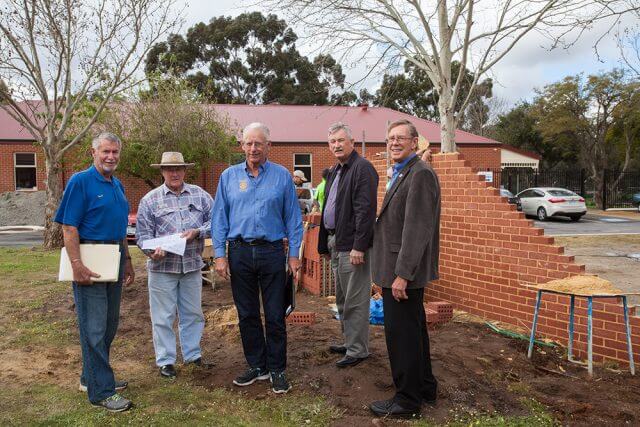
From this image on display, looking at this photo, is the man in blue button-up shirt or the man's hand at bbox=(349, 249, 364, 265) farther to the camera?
the man's hand at bbox=(349, 249, 364, 265)

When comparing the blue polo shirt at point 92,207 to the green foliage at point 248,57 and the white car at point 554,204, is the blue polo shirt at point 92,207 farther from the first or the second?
the green foliage at point 248,57

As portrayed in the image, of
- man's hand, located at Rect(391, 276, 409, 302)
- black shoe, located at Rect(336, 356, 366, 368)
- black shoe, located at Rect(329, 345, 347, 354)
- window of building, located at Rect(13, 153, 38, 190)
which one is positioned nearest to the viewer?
man's hand, located at Rect(391, 276, 409, 302)

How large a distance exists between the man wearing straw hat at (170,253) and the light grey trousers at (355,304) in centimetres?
120

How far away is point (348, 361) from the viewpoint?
4270 mm

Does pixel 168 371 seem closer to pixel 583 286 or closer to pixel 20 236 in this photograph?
pixel 583 286

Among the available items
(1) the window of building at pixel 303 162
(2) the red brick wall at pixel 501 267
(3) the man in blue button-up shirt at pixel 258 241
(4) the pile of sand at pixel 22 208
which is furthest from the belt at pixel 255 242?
(1) the window of building at pixel 303 162

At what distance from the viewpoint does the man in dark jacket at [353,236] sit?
427 cm

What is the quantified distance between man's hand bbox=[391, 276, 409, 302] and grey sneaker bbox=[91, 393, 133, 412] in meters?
1.93

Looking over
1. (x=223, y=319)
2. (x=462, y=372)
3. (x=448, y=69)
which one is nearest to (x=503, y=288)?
(x=462, y=372)

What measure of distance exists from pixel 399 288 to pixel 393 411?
80cm

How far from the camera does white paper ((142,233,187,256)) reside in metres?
4.15

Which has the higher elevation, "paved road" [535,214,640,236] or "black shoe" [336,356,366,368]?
"paved road" [535,214,640,236]

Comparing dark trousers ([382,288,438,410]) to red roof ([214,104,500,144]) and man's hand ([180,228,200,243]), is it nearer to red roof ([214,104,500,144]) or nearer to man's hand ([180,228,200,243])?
man's hand ([180,228,200,243])

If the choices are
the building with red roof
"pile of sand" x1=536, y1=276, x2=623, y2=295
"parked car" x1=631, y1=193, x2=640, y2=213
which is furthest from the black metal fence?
"pile of sand" x1=536, y1=276, x2=623, y2=295
